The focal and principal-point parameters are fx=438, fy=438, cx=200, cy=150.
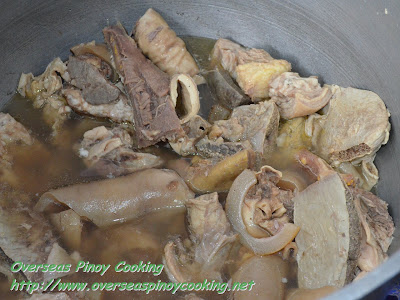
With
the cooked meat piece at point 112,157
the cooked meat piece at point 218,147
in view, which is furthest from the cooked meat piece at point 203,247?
the cooked meat piece at point 112,157

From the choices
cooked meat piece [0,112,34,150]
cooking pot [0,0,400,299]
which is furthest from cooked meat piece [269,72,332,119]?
cooked meat piece [0,112,34,150]

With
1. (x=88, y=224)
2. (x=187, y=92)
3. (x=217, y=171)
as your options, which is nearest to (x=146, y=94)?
(x=187, y=92)

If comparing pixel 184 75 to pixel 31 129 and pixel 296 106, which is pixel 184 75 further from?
pixel 31 129

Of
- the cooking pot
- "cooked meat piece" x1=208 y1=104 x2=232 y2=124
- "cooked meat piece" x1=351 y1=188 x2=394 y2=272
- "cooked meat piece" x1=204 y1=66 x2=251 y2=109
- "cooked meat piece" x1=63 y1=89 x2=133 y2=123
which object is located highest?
the cooking pot

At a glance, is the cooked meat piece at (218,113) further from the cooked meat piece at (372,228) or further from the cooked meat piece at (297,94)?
the cooked meat piece at (372,228)

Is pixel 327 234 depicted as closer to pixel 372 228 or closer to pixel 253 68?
pixel 372 228

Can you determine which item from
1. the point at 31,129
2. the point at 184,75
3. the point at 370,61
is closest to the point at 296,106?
the point at 370,61

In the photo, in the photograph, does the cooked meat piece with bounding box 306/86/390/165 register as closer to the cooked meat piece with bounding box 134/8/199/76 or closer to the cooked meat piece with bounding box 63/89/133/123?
the cooked meat piece with bounding box 134/8/199/76
